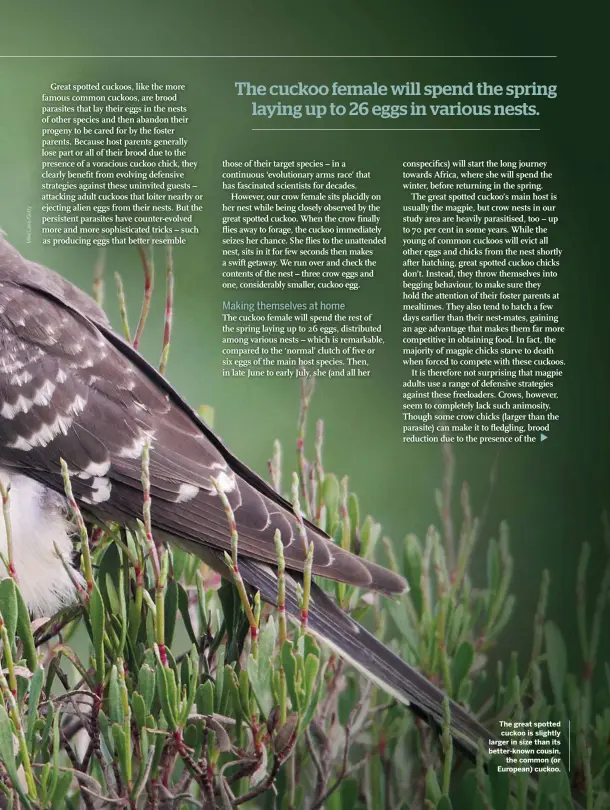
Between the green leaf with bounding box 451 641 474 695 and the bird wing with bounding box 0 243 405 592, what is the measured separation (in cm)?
13

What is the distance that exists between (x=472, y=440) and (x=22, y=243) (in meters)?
0.92

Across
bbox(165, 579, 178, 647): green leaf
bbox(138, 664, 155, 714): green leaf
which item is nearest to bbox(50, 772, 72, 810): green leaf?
bbox(138, 664, 155, 714): green leaf

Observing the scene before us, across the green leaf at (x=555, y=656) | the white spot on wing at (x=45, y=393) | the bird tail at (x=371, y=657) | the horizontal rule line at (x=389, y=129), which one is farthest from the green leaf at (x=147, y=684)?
the horizontal rule line at (x=389, y=129)

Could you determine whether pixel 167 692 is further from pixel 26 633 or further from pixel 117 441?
pixel 117 441

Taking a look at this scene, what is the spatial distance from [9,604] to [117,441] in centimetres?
40

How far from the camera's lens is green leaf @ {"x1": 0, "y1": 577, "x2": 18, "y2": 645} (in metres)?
1.00

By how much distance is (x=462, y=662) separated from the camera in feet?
4.18

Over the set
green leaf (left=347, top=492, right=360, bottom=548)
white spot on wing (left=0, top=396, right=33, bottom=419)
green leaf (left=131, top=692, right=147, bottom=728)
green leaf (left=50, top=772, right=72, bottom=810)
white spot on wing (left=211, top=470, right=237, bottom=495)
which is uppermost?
white spot on wing (left=0, top=396, right=33, bottom=419)

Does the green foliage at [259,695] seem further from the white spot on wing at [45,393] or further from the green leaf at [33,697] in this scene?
the white spot on wing at [45,393]

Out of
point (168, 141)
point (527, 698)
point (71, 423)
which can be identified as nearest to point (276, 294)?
point (168, 141)

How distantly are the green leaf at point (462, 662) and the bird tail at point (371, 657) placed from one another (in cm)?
4

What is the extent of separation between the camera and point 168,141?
1.59 metres

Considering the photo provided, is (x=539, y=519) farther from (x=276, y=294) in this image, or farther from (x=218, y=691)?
(x=218, y=691)

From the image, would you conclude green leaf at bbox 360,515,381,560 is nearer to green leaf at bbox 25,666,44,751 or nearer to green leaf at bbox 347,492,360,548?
green leaf at bbox 347,492,360,548
